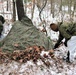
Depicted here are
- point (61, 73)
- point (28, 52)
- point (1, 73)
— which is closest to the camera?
point (1, 73)

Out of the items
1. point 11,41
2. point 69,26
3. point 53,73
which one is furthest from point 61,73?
point 11,41

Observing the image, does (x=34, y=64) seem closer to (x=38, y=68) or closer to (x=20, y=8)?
(x=38, y=68)

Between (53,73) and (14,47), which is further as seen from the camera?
(14,47)

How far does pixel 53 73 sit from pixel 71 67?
87 centimetres

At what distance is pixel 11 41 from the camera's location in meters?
6.91

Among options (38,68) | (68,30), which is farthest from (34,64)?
(68,30)

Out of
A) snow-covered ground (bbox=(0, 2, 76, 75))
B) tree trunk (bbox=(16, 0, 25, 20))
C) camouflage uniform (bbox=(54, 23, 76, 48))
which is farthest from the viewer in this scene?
tree trunk (bbox=(16, 0, 25, 20))

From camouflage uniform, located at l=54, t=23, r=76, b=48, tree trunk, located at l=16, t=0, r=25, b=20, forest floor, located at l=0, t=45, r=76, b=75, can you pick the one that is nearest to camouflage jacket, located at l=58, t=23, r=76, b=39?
camouflage uniform, located at l=54, t=23, r=76, b=48

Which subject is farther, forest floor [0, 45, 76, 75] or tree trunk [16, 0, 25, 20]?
tree trunk [16, 0, 25, 20]

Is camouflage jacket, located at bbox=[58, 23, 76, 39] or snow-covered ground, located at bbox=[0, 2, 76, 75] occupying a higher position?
camouflage jacket, located at bbox=[58, 23, 76, 39]

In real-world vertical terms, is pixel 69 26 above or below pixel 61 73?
above

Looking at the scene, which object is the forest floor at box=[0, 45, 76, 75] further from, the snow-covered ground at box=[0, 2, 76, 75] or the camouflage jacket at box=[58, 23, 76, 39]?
the camouflage jacket at box=[58, 23, 76, 39]

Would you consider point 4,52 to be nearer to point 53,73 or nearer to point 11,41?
point 11,41

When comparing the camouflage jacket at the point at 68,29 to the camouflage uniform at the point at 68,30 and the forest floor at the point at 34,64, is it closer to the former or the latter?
the camouflage uniform at the point at 68,30
